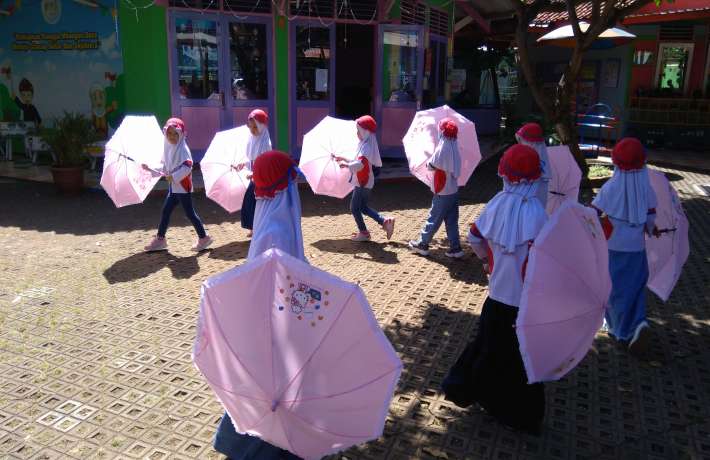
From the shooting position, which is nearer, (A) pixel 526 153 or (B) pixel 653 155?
(A) pixel 526 153

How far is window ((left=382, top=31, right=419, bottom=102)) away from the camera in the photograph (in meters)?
12.3

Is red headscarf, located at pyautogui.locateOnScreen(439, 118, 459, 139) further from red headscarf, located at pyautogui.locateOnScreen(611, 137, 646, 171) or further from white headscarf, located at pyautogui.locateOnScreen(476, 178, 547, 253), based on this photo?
white headscarf, located at pyautogui.locateOnScreen(476, 178, 547, 253)

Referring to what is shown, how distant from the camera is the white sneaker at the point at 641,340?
4.55 metres

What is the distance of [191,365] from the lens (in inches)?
172

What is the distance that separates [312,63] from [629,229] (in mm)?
8613

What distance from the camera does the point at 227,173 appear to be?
6.76 m

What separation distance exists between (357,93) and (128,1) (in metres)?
5.64

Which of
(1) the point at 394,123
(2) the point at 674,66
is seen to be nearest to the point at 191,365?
(1) the point at 394,123

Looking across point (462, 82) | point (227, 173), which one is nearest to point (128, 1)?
point (227, 173)

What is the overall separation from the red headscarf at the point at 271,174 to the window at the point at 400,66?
9400mm

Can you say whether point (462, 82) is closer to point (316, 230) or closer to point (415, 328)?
point (316, 230)

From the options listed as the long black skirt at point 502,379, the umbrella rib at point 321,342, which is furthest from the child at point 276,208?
the long black skirt at point 502,379

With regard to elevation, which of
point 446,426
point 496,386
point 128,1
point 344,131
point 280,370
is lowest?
point 446,426

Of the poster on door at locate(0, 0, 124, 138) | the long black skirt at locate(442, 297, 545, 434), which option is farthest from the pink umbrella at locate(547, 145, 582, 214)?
the poster on door at locate(0, 0, 124, 138)
